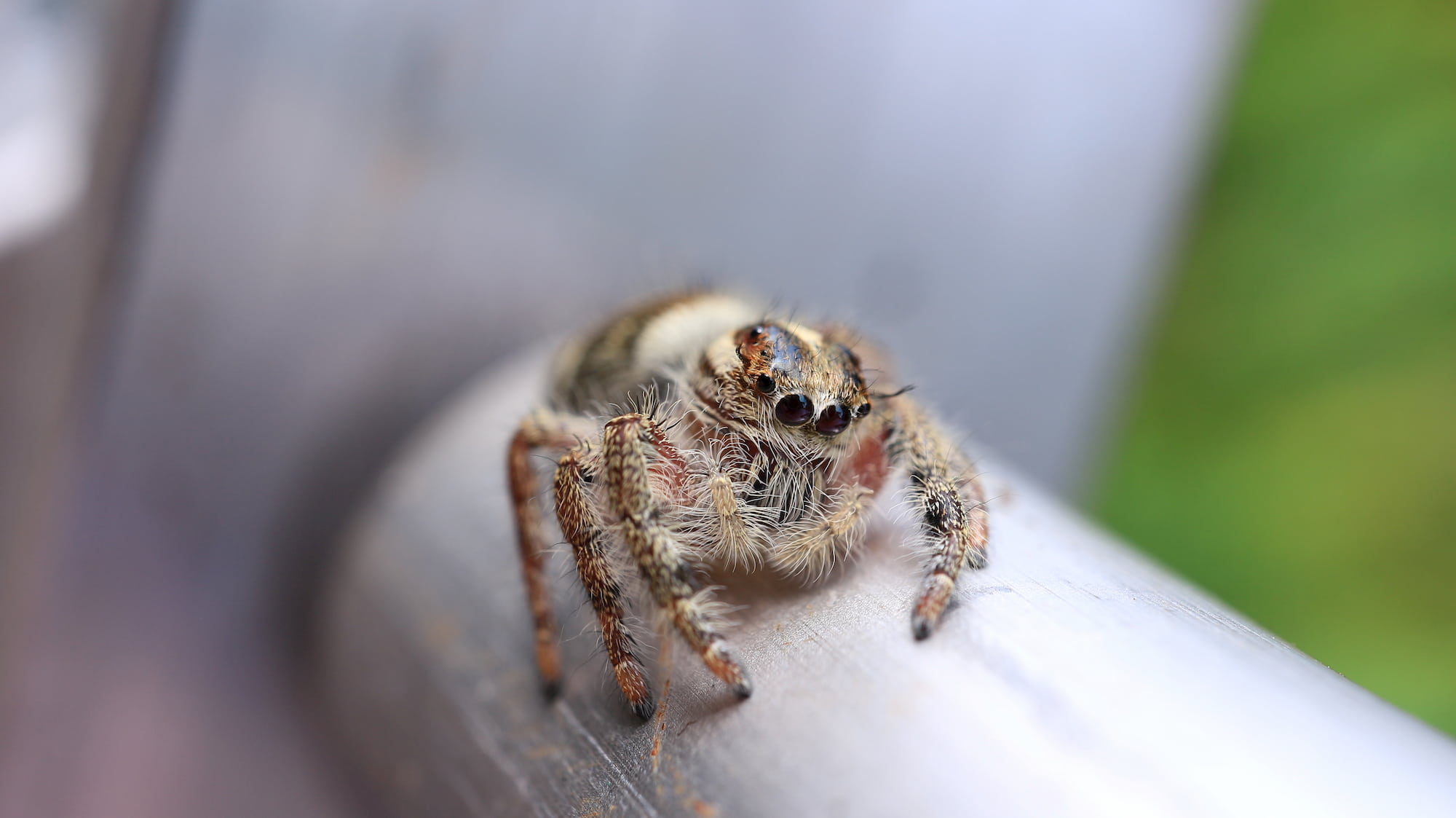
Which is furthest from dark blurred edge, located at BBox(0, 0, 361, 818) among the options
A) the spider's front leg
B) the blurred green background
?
the blurred green background

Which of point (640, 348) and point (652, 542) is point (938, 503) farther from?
point (640, 348)

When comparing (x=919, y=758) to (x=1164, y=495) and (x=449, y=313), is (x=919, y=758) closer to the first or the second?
(x=449, y=313)

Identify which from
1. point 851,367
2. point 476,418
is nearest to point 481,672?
point 476,418

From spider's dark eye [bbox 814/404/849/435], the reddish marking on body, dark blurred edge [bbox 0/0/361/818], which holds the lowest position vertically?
dark blurred edge [bbox 0/0/361/818]

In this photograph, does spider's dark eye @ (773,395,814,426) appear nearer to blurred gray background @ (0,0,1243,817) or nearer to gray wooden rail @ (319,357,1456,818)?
gray wooden rail @ (319,357,1456,818)

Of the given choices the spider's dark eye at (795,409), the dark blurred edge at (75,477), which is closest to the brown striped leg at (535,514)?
the spider's dark eye at (795,409)

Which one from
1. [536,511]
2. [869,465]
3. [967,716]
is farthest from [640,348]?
[967,716]
